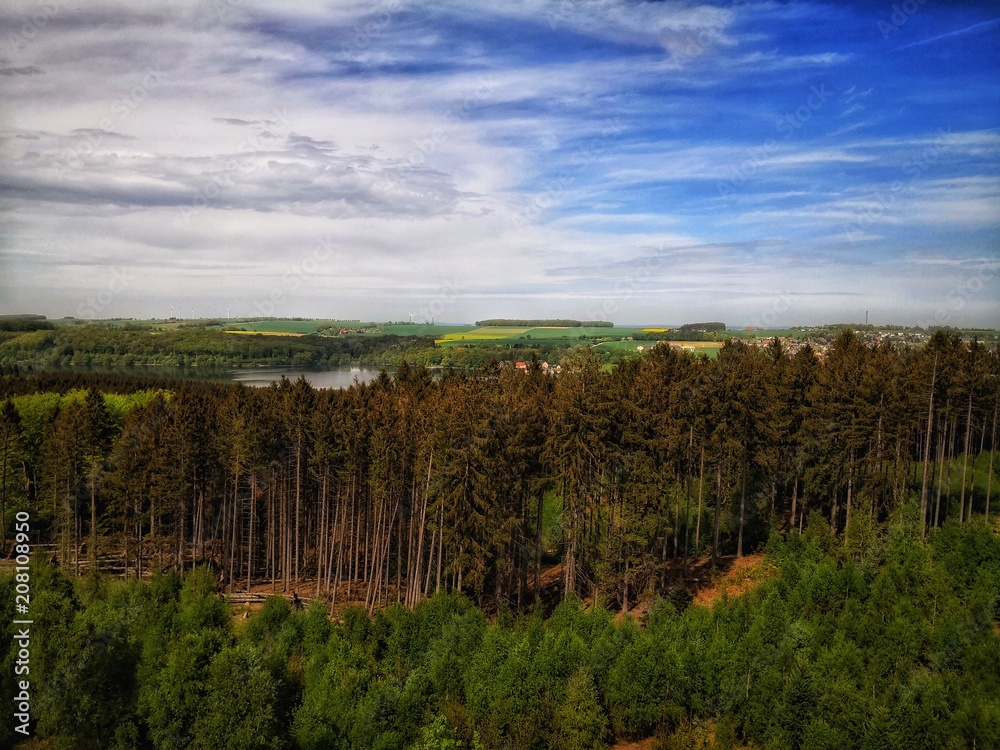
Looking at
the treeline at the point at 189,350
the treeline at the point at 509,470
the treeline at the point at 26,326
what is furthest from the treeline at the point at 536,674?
the treeline at the point at 189,350

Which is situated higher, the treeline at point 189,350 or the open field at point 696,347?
the open field at point 696,347

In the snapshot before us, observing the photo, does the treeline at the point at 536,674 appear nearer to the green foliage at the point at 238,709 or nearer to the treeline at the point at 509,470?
the green foliage at the point at 238,709

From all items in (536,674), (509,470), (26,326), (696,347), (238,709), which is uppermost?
(26,326)

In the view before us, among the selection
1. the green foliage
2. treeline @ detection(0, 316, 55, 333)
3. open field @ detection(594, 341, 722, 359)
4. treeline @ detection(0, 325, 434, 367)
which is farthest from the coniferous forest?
treeline @ detection(0, 325, 434, 367)

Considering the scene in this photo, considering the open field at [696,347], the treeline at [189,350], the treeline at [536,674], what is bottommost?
the treeline at [536,674]

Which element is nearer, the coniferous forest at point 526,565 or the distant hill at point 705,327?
the coniferous forest at point 526,565

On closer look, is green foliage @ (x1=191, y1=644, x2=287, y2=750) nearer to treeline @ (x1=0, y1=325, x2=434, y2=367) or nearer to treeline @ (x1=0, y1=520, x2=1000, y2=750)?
treeline @ (x1=0, y1=520, x2=1000, y2=750)

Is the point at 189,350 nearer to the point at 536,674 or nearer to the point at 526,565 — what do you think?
the point at 526,565

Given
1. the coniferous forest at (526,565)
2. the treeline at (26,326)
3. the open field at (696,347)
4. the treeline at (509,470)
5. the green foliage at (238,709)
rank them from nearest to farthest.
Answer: the green foliage at (238,709) < the coniferous forest at (526,565) < the treeline at (509,470) < the open field at (696,347) < the treeline at (26,326)

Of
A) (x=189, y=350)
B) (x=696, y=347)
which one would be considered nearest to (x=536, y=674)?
(x=696, y=347)
